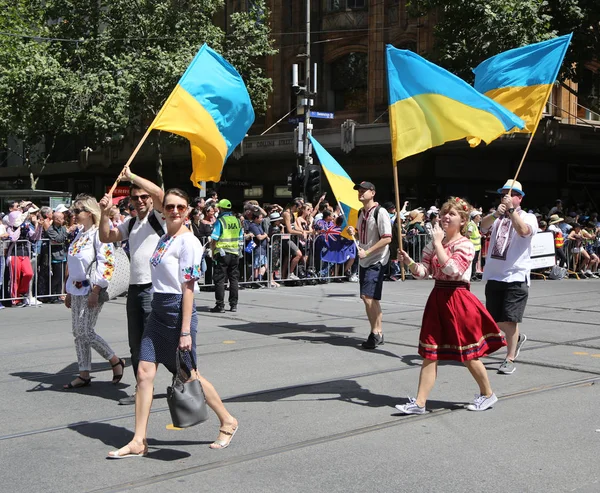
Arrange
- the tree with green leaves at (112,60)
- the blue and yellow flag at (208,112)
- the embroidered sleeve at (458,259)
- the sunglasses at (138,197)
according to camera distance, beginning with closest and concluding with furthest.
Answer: the embroidered sleeve at (458,259)
the sunglasses at (138,197)
the blue and yellow flag at (208,112)
the tree with green leaves at (112,60)

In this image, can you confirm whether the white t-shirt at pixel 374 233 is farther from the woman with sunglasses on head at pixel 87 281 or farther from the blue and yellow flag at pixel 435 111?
the woman with sunglasses on head at pixel 87 281

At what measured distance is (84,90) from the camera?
2895 cm

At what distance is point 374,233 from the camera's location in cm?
972

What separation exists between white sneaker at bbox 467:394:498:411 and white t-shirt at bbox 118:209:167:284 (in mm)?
2770

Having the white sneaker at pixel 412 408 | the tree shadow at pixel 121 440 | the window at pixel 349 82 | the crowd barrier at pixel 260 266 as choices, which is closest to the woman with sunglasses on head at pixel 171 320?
the tree shadow at pixel 121 440

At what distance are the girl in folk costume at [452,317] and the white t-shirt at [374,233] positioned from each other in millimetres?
3080

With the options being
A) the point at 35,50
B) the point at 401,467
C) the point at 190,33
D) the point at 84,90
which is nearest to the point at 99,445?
the point at 401,467

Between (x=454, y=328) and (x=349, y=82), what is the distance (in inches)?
1123

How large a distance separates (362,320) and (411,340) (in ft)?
6.34

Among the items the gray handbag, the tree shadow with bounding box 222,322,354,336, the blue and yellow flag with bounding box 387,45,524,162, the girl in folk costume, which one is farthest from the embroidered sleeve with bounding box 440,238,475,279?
the tree shadow with bounding box 222,322,354,336

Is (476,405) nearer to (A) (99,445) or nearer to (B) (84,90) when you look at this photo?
(A) (99,445)

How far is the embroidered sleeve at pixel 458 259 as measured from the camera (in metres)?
6.28

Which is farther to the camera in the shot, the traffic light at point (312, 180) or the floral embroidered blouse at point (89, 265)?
the traffic light at point (312, 180)

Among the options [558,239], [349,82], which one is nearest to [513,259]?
[558,239]
